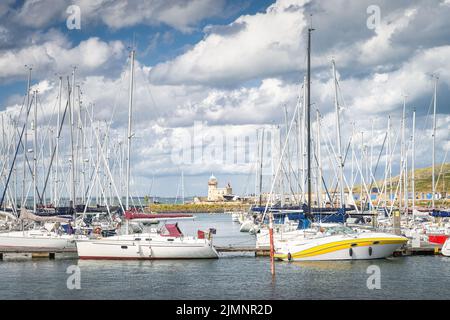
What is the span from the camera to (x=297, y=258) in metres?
46.8

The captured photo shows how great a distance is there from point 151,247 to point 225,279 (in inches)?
391

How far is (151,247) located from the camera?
47469 millimetres

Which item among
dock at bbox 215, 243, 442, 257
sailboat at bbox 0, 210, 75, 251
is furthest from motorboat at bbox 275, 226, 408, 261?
sailboat at bbox 0, 210, 75, 251

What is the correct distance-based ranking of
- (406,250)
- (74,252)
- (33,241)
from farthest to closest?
(33,241) → (74,252) → (406,250)

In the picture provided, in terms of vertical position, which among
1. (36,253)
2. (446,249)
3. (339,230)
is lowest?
(36,253)

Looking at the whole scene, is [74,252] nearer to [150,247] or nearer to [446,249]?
[150,247]

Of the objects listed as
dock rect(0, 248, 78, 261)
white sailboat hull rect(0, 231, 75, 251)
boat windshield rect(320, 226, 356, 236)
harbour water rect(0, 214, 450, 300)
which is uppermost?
boat windshield rect(320, 226, 356, 236)

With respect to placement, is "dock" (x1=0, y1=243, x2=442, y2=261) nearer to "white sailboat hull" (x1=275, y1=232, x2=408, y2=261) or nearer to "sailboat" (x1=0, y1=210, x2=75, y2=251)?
Answer: "sailboat" (x1=0, y1=210, x2=75, y2=251)

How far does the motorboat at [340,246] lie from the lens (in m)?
45.9

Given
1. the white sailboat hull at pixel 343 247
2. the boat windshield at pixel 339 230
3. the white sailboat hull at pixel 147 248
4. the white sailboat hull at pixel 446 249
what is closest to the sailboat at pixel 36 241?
the white sailboat hull at pixel 147 248

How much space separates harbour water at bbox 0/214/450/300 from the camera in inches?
1353

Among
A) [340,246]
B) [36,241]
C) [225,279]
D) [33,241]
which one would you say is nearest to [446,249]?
[340,246]

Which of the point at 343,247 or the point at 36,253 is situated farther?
the point at 36,253

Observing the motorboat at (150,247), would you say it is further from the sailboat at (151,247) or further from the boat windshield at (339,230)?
the boat windshield at (339,230)
